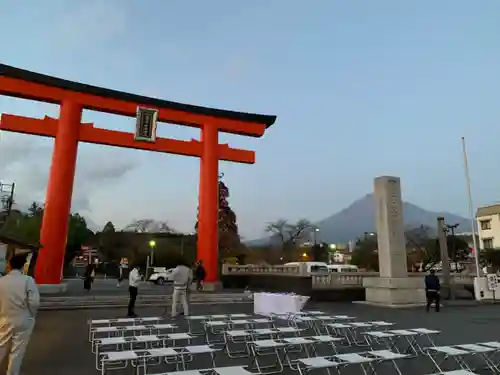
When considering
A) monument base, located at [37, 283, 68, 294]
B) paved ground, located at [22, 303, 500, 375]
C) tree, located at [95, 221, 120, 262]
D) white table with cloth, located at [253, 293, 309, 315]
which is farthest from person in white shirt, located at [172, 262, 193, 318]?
tree, located at [95, 221, 120, 262]

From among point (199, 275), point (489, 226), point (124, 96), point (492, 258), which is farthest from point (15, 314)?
point (489, 226)

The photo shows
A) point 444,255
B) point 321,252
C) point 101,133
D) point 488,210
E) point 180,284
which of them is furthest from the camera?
point 488,210

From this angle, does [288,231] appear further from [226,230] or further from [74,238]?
[74,238]

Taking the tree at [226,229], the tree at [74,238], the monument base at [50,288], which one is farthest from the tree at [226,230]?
the monument base at [50,288]

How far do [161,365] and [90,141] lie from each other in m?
14.7

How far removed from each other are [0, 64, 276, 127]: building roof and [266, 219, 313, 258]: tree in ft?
114

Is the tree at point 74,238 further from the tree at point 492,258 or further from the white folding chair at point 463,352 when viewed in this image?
the tree at point 492,258

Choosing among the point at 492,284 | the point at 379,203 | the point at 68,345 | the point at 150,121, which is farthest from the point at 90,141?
the point at 492,284

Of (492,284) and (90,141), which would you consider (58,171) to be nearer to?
(90,141)

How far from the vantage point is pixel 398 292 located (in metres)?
14.9

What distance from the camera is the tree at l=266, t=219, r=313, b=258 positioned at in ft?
180

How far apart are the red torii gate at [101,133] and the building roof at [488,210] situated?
1790 inches

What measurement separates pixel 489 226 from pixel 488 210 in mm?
2354

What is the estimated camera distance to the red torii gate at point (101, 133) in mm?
16462
